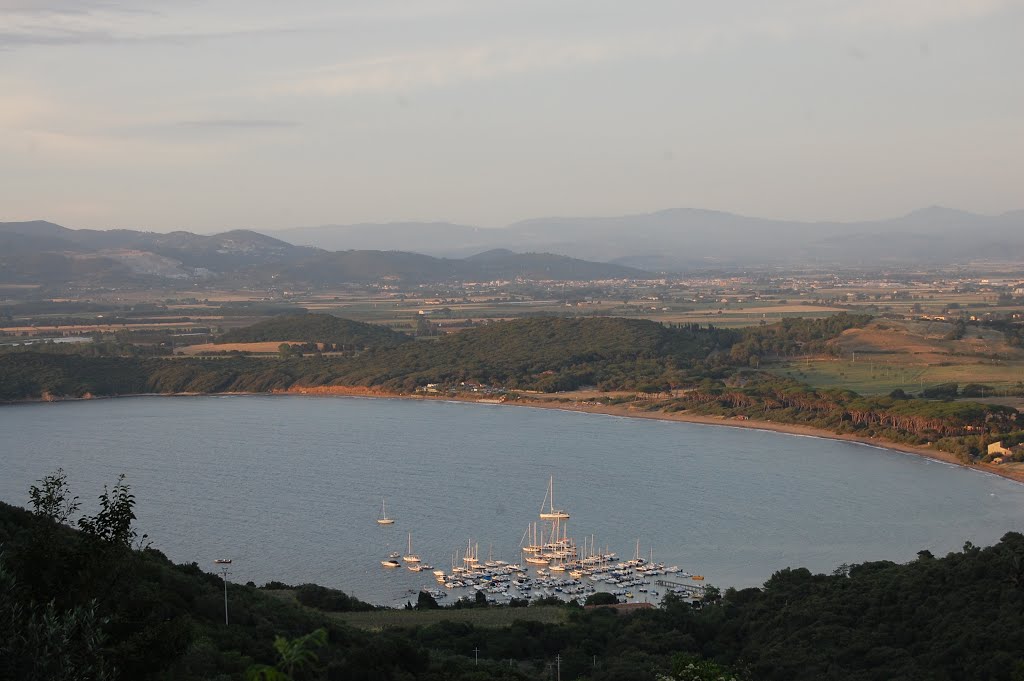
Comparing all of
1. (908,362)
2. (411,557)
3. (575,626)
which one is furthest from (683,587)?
(908,362)

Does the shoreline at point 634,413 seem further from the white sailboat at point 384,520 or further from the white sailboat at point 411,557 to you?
the white sailboat at point 411,557

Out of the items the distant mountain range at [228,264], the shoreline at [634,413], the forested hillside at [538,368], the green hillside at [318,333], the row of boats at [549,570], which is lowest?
the row of boats at [549,570]

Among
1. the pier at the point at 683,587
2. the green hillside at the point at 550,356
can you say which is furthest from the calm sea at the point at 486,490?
the green hillside at the point at 550,356

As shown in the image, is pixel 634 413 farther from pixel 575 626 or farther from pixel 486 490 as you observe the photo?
pixel 575 626

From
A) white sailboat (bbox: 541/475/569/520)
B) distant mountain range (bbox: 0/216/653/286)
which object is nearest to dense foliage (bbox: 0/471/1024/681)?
white sailboat (bbox: 541/475/569/520)

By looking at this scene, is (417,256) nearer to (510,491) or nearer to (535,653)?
(510,491)

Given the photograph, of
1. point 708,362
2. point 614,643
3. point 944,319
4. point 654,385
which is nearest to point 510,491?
point 614,643
